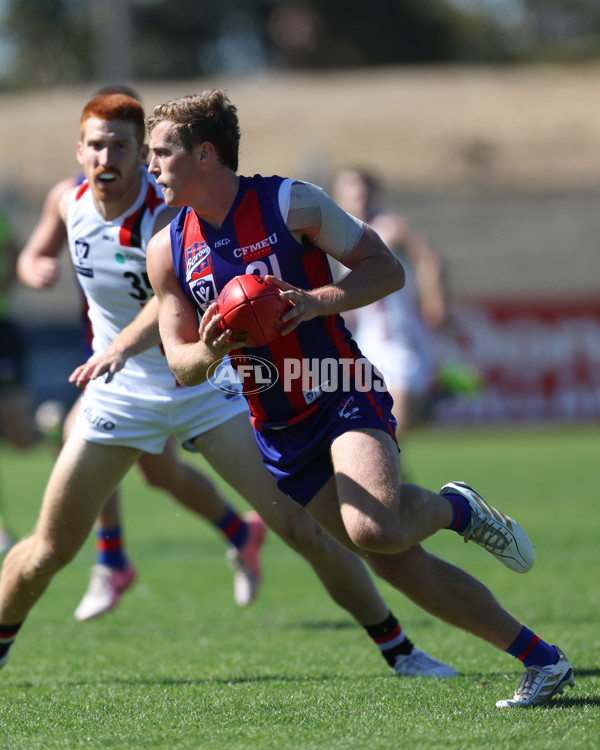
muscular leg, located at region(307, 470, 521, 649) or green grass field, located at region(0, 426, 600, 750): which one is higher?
muscular leg, located at region(307, 470, 521, 649)

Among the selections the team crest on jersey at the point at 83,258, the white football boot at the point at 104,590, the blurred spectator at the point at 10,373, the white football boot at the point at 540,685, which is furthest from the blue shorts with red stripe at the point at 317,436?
the blurred spectator at the point at 10,373

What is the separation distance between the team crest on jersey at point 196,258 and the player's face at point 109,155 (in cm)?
88

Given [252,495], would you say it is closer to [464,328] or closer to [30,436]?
[30,436]

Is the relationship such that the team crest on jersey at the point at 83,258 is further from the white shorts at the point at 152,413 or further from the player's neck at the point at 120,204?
the white shorts at the point at 152,413

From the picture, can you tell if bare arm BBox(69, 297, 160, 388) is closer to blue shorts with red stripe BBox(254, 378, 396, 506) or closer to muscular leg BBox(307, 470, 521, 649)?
blue shorts with red stripe BBox(254, 378, 396, 506)

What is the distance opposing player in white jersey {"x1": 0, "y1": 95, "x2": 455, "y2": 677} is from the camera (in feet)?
14.7

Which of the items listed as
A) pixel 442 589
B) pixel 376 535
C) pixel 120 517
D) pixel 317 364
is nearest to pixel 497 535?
pixel 442 589

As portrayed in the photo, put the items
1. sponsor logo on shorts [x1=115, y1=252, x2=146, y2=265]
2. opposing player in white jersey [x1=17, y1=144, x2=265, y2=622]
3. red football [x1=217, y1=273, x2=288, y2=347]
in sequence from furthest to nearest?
opposing player in white jersey [x1=17, y1=144, x2=265, y2=622], sponsor logo on shorts [x1=115, y1=252, x2=146, y2=265], red football [x1=217, y1=273, x2=288, y2=347]

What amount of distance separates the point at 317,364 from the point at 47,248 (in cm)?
203

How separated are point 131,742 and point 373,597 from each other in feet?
4.32

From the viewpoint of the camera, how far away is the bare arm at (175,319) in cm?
379

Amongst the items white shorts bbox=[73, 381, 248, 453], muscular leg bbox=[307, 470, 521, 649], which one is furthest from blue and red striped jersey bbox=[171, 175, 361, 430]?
white shorts bbox=[73, 381, 248, 453]

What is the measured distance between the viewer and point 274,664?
4844 millimetres

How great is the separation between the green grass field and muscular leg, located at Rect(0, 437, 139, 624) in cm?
38
